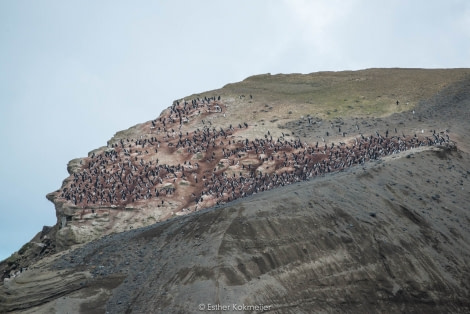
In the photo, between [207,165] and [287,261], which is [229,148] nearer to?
[207,165]

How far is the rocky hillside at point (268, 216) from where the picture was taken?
26031 mm

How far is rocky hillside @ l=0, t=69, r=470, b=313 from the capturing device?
26.0 meters

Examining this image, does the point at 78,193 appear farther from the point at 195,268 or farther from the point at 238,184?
the point at 195,268

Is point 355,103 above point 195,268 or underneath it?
above

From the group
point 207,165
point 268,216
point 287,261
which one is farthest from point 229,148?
point 287,261

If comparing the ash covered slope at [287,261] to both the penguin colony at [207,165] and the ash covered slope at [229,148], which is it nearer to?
the penguin colony at [207,165]

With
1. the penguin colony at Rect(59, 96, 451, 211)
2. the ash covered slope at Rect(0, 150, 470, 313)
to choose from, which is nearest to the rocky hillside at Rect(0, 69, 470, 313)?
the ash covered slope at Rect(0, 150, 470, 313)

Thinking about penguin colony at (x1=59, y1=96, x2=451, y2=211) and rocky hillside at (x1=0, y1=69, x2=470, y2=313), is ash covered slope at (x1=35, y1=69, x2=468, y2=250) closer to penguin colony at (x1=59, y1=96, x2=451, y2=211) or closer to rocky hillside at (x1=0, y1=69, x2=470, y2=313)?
penguin colony at (x1=59, y1=96, x2=451, y2=211)

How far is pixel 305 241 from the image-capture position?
27953mm

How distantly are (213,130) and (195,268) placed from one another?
1569 inches

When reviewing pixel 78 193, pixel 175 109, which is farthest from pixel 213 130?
pixel 78 193

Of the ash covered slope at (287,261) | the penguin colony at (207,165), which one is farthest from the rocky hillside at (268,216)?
the penguin colony at (207,165)

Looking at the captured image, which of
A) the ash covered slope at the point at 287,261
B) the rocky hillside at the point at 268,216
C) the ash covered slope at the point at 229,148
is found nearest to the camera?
the ash covered slope at the point at 287,261

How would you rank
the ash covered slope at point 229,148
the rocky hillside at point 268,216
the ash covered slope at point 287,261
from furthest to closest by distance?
the ash covered slope at point 229,148 < the rocky hillside at point 268,216 < the ash covered slope at point 287,261
